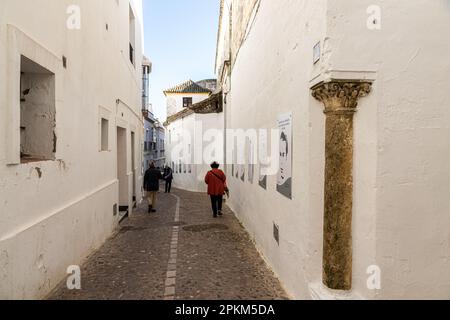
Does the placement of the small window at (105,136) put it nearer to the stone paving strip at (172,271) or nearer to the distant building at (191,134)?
the stone paving strip at (172,271)

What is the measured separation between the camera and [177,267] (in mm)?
5613

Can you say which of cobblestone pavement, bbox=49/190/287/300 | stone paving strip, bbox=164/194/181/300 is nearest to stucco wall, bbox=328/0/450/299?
cobblestone pavement, bbox=49/190/287/300

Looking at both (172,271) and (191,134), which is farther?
(191,134)

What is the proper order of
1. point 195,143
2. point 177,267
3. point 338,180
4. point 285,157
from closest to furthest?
point 338,180
point 285,157
point 177,267
point 195,143

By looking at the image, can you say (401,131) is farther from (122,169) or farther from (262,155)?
(122,169)

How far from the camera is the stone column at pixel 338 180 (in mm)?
Result: 3354

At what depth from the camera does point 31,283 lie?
3871mm

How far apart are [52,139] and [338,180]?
3662 millimetres

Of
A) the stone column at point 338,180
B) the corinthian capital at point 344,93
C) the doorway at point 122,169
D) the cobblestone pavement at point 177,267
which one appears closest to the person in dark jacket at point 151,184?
the doorway at point 122,169

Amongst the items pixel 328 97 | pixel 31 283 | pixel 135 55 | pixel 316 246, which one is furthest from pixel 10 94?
pixel 135 55

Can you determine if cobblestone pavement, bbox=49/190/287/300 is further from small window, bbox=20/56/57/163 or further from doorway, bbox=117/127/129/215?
small window, bbox=20/56/57/163

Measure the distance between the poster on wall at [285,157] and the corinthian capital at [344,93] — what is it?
1.08 meters

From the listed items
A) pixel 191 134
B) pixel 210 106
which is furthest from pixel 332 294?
pixel 191 134
